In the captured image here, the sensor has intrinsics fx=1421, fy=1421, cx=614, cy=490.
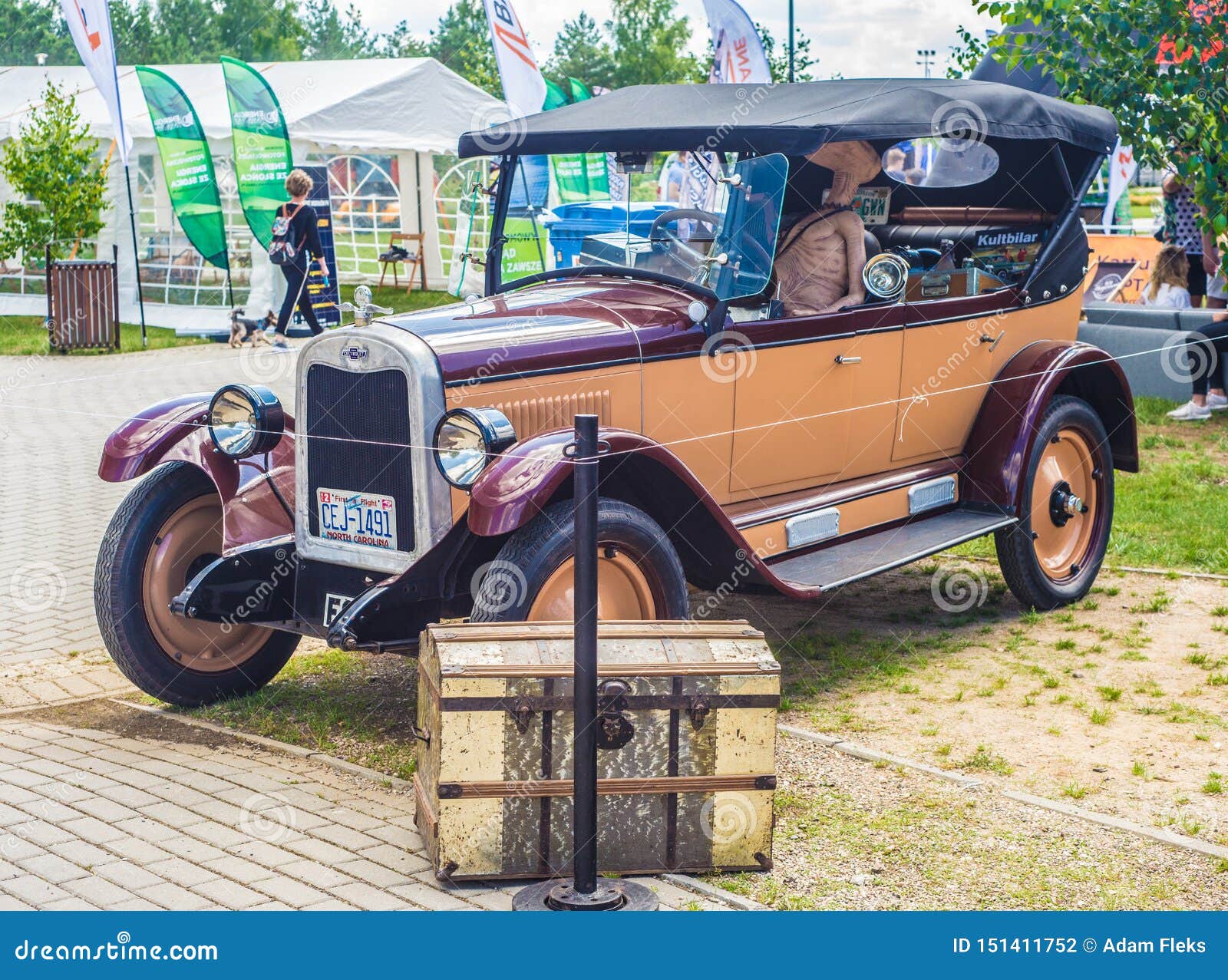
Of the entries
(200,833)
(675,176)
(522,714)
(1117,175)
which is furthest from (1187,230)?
(200,833)

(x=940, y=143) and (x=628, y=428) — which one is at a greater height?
(x=940, y=143)

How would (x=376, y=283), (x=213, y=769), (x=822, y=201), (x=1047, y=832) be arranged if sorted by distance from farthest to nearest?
(x=376, y=283) < (x=822, y=201) < (x=213, y=769) < (x=1047, y=832)

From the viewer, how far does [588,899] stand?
11.8ft

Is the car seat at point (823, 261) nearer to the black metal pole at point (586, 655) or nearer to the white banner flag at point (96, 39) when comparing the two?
the black metal pole at point (586, 655)

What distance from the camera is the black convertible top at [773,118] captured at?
5.39 metres

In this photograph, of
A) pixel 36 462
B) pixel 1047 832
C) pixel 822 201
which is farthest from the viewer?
pixel 36 462

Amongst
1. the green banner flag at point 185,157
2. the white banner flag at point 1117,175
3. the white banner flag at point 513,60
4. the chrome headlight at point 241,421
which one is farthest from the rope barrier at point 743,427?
the white banner flag at point 1117,175

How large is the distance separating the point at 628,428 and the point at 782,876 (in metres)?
1.91

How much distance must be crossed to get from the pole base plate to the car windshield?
8.26ft

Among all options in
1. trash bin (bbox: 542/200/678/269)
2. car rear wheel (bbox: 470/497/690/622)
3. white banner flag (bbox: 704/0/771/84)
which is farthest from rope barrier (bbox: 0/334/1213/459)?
white banner flag (bbox: 704/0/771/84)

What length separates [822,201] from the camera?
21.3 feet

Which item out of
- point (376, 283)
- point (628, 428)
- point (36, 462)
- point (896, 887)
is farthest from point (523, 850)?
point (376, 283)

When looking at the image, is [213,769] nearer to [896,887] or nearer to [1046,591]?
[896,887]

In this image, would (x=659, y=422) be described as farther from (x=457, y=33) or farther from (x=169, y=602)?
(x=457, y=33)
